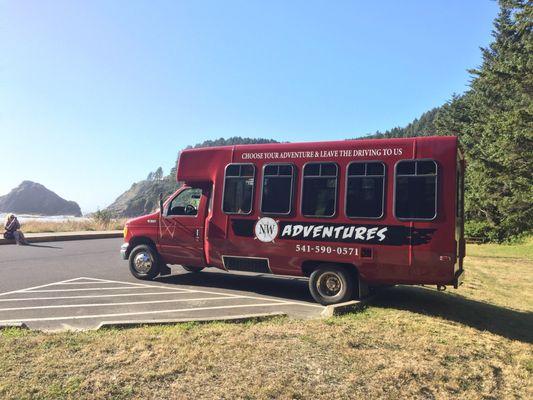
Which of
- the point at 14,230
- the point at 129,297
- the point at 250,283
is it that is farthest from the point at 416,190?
the point at 14,230

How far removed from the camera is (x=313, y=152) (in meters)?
8.36

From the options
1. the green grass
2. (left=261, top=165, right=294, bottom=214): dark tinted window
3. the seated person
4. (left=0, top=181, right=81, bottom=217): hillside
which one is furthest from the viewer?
(left=0, top=181, right=81, bottom=217): hillside

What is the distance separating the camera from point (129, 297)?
834 centimetres

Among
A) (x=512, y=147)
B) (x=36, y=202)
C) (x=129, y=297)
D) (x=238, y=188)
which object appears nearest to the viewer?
(x=129, y=297)

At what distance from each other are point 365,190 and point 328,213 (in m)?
0.80

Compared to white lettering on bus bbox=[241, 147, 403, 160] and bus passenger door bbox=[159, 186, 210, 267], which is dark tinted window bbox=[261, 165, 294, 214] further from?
bus passenger door bbox=[159, 186, 210, 267]

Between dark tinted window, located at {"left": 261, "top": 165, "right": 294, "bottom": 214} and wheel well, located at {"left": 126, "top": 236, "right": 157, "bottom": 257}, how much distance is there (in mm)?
3262

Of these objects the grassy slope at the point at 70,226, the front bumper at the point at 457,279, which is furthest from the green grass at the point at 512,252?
the grassy slope at the point at 70,226

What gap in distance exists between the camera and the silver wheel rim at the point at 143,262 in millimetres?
10305

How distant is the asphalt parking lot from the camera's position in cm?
676

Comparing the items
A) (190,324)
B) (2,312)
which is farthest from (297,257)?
(2,312)

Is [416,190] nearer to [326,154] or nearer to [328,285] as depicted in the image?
[326,154]

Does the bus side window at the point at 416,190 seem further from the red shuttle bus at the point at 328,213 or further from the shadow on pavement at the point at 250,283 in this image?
the shadow on pavement at the point at 250,283

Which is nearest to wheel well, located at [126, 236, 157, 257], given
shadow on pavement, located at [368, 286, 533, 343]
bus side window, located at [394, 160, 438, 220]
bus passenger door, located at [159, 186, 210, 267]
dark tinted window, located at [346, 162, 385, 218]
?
bus passenger door, located at [159, 186, 210, 267]
